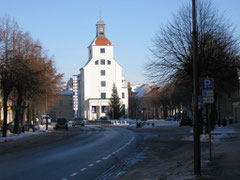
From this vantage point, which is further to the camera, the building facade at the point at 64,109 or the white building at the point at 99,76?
the building facade at the point at 64,109

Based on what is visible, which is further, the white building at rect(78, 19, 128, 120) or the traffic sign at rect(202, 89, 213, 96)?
the white building at rect(78, 19, 128, 120)

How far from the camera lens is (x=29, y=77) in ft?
153

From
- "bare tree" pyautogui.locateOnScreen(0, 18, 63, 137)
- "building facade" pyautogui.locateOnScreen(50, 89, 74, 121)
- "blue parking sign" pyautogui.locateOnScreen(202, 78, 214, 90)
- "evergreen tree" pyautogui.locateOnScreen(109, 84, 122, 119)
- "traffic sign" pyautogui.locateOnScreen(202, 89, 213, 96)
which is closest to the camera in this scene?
"blue parking sign" pyautogui.locateOnScreen(202, 78, 214, 90)

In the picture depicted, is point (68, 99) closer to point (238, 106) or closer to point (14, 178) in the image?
point (238, 106)

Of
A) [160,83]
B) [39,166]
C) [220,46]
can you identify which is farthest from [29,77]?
[39,166]

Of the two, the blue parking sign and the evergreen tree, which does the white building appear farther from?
the blue parking sign

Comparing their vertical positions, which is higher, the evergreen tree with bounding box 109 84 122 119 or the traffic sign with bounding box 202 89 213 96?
the evergreen tree with bounding box 109 84 122 119

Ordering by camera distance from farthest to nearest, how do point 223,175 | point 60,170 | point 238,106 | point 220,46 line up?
point 238,106
point 220,46
point 60,170
point 223,175

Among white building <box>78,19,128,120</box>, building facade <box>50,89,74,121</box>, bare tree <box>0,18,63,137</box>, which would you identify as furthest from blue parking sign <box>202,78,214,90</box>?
building facade <box>50,89,74,121</box>

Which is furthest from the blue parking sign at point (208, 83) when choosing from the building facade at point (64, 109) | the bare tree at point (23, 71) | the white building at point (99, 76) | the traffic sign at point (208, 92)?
the building facade at point (64, 109)

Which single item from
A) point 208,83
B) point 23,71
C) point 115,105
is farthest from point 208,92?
point 115,105

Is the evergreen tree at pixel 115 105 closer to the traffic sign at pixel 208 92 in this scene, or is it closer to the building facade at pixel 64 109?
the building facade at pixel 64 109

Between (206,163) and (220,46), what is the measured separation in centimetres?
1960

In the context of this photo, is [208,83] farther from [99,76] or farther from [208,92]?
[99,76]
